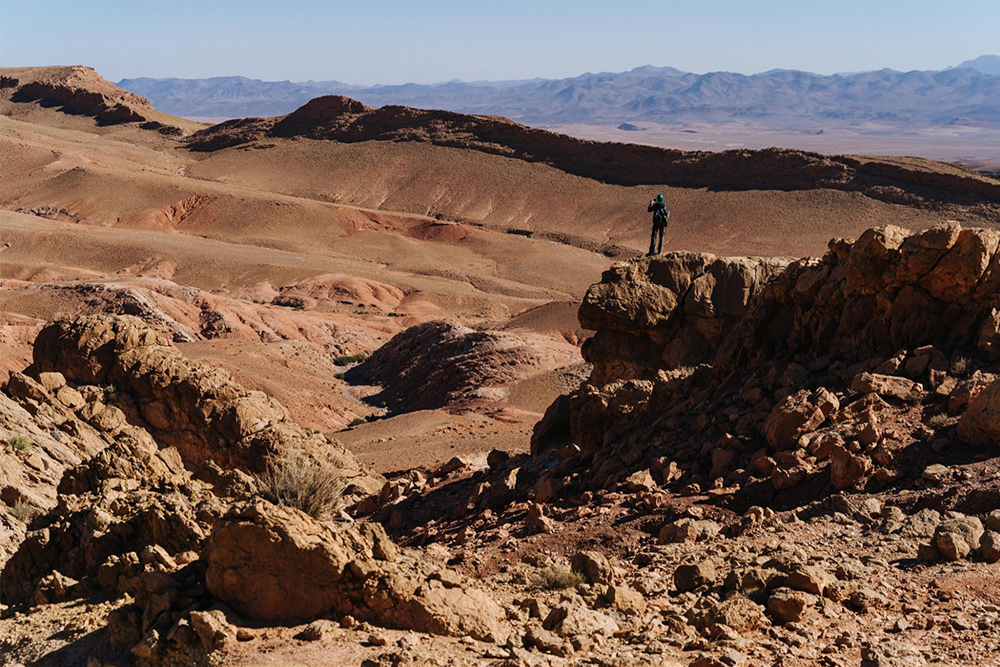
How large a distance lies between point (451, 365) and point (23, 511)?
18495mm

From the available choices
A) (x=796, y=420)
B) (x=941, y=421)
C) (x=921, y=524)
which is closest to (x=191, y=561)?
(x=921, y=524)

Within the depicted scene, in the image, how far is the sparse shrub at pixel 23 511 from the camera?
9.80 meters

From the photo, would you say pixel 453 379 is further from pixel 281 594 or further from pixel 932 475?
pixel 281 594

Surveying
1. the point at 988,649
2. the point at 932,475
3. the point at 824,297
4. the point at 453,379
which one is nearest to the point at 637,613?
the point at 988,649

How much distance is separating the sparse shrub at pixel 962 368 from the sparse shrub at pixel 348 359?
24.2 m

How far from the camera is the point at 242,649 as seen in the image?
227 inches

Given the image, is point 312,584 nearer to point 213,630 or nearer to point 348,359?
point 213,630

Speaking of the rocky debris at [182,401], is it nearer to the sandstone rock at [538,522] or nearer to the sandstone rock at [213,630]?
the sandstone rock at [538,522]

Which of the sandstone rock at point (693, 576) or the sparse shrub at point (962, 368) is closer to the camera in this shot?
the sandstone rock at point (693, 576)

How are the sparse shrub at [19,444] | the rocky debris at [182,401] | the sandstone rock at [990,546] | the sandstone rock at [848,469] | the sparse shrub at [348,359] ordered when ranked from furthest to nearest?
the sparse shrub at [348,359] < the rocky debris at [182,401] < the sparse shrub at [19,444] < the sandstone rock at [848,469] < the sandstone rock at [990,546]

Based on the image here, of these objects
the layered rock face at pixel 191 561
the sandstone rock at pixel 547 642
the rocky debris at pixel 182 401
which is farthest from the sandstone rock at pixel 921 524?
the rocky debris at pixel 182 401

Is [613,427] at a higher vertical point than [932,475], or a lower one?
lower

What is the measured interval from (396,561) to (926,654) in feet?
10.8

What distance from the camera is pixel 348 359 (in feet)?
107
